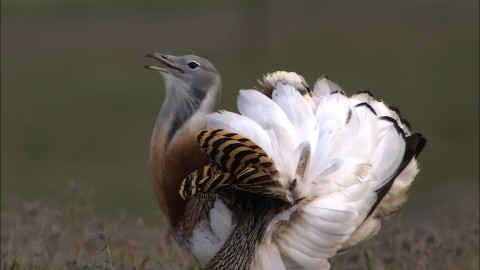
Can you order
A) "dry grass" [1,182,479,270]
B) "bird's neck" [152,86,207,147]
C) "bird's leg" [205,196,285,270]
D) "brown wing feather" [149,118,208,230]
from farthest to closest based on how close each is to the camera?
"dry grass" [1,182,479,270], "bird's neck" [152,86,207,147], "brown wing feather" [149,118,208,230], "bird's leg" [205,196,285,270]

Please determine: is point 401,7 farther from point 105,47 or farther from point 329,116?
point 329,116

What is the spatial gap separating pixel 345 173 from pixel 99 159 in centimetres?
663

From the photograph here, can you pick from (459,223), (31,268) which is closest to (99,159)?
(459,223)

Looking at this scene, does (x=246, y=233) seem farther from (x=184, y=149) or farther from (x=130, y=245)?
(x=130, y=245)

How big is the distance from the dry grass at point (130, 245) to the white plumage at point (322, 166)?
59cm

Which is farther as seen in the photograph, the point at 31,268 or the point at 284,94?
the point at 31,268

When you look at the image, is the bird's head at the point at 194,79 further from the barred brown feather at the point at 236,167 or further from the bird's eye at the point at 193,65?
the barred brown feather at the point at 236,167

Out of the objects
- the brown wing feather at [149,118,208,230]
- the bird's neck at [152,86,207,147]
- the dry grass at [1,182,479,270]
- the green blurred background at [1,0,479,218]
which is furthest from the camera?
the green blurred background at [1,0,479,218]

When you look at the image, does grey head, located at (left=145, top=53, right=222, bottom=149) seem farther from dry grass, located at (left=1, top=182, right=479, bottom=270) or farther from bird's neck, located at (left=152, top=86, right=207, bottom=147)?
dry grass, located at (left=1, top=182, right=479, bottom=270)

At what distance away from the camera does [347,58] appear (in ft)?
48.6

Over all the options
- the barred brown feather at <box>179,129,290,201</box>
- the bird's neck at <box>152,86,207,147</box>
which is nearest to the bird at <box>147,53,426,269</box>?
the barred brown feather at <box>179,129,290,201</box>

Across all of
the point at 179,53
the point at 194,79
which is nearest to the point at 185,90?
the point at 194,79

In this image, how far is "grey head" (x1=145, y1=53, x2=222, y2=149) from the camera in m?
4.14

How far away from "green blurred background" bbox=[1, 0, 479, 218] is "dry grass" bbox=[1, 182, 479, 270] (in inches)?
105
